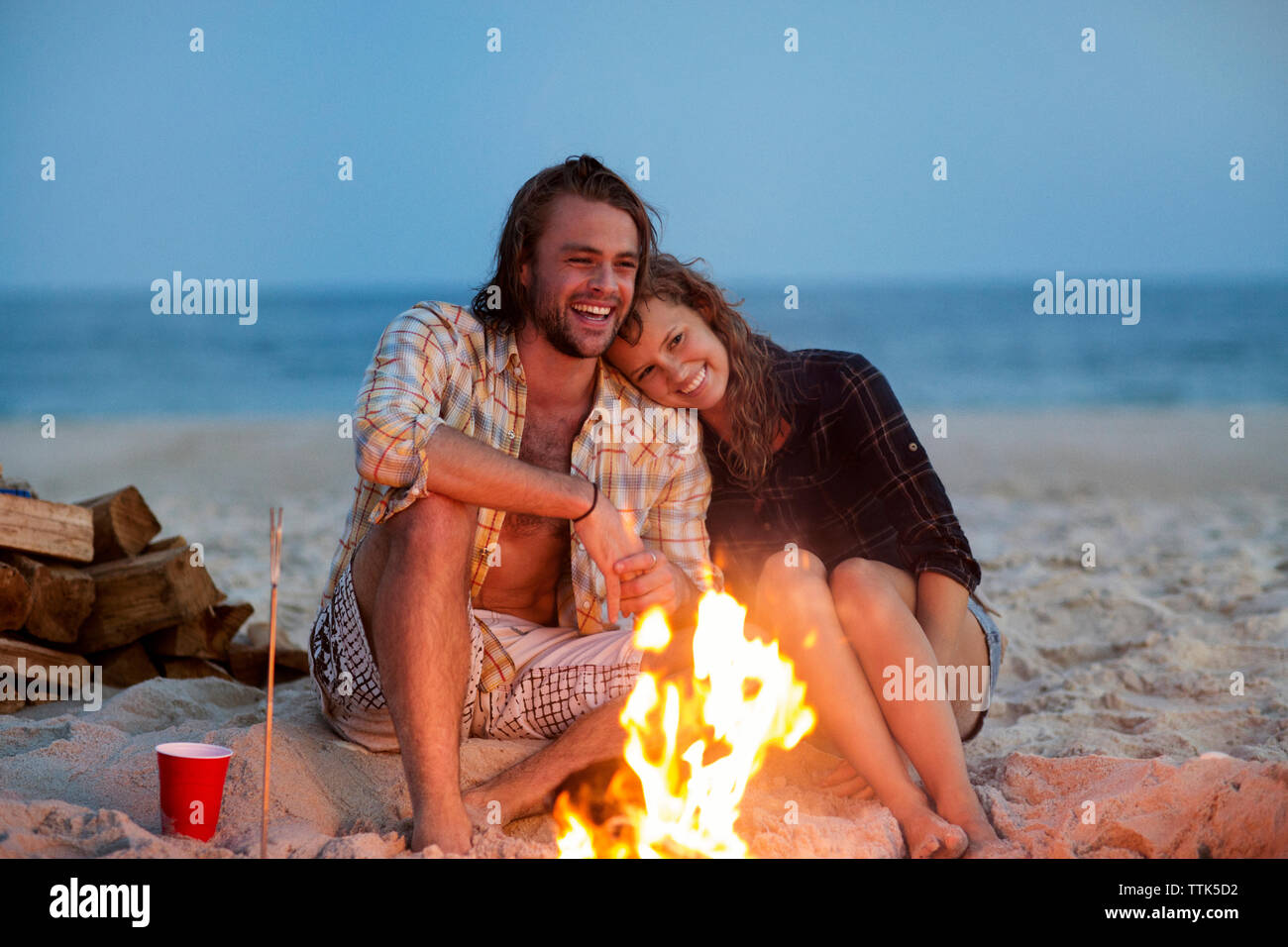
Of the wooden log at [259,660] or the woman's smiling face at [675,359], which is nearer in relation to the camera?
the woman's smiling face at [675,359]

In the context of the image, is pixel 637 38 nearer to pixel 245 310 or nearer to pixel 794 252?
pixel 794 252

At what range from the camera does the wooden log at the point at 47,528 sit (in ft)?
10.9

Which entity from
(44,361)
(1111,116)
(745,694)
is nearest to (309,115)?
(44,361)

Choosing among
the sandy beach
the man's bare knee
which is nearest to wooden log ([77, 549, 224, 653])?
the sandy beach

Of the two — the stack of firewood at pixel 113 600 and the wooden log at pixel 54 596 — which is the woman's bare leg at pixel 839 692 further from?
the wooden log at pixel 54 596

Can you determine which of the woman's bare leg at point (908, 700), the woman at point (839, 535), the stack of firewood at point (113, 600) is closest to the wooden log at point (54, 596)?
the stack of firewood at point (113, 600)

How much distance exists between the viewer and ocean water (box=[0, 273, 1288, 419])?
1656 cm

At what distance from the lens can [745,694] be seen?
9.68 ft

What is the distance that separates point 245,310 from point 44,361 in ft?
17.5

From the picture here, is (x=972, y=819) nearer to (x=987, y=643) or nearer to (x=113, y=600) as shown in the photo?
(x=987, y=643)

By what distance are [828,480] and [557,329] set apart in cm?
93

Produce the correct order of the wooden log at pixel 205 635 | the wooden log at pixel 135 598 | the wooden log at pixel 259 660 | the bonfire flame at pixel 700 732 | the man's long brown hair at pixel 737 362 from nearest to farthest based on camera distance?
the bonfire flame at pixel 700 732 → the man's long brown hair at pixel 737 362 → the wooden log at pixel 135 598 → the wooden log at pixel 205 635 → the wooden log at pixel 259 660

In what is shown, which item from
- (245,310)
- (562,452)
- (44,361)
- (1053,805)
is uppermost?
(245,310)

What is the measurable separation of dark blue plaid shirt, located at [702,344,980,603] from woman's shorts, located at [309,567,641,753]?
0.53 meters
